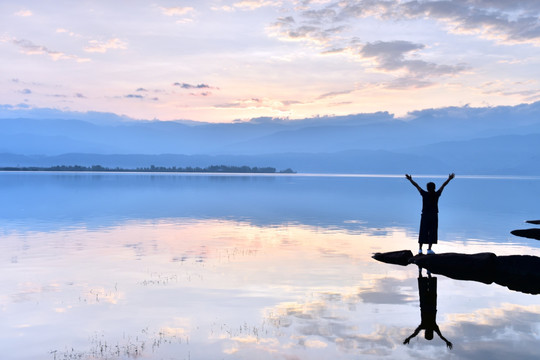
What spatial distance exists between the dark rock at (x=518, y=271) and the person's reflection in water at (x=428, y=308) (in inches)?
107

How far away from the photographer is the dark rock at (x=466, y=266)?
20.0m

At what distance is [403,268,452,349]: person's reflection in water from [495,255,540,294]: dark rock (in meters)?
2.73

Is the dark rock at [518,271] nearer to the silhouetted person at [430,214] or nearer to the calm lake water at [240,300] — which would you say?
the calm lake water at [240,300]

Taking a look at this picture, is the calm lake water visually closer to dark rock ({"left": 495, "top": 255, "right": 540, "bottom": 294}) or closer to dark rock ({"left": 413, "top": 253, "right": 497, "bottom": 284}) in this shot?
dark rock ({"left": 413, "top": 253, "right": 497, "bottom": 284})

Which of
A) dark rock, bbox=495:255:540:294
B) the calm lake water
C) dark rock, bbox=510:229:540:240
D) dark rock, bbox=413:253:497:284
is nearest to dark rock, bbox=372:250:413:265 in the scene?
the calm lake water

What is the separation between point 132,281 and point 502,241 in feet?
73.4

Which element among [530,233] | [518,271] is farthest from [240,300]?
[530,233]

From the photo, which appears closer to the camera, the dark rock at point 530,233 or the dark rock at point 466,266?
the dark rock at point 466,266

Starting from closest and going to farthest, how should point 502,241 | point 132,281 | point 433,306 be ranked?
point 433,306, point 132,281, point 502,241

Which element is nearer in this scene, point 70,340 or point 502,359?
point 502,359

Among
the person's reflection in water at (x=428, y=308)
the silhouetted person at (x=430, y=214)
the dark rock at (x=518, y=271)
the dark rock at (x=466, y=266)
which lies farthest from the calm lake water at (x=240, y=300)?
the silhouetted person at (x=430, y=214)

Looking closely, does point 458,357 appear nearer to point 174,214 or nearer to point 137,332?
point 137,332

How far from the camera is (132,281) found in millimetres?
18828

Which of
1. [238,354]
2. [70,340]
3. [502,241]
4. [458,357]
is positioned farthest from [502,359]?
[502,241]
